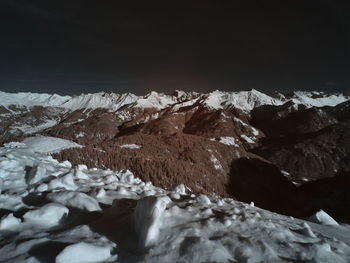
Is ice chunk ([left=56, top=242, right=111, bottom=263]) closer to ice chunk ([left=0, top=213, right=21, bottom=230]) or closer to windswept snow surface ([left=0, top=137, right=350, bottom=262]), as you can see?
windswept snow surface ([left=0, top=137, right=350, bottom=262])

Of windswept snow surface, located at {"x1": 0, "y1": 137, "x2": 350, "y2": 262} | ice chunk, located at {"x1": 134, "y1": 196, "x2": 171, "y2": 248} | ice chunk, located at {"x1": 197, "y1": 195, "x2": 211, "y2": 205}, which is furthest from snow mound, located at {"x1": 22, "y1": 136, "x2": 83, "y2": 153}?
ice chunk, located at {"x1": 134, "y1": 196, "x2": 171, "y2": 248}

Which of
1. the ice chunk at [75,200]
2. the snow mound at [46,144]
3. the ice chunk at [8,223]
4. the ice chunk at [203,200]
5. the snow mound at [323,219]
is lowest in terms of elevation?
the snow mound at [46,144]

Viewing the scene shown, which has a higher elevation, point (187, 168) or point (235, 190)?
point (187, 168)

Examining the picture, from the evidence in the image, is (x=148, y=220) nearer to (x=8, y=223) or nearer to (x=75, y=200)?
(x=75, y=200)

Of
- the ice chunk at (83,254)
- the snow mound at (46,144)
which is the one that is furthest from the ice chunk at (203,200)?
the snow mound at (46,144)

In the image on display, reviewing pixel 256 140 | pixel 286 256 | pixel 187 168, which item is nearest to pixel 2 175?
pixel 286 256

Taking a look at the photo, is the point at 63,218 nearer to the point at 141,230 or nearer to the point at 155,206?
the point at 141,230

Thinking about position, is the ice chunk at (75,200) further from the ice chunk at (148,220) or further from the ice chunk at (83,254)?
the ice chunk at (83,254)
